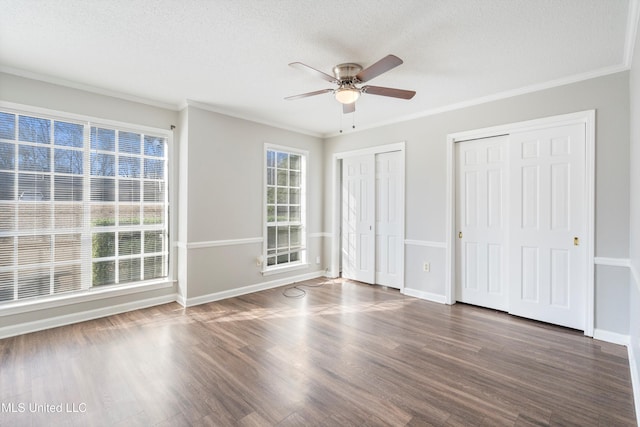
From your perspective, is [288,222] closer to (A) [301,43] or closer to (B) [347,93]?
(B) [347,93]

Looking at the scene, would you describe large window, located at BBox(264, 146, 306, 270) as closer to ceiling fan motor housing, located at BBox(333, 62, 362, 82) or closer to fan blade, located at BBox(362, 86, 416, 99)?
ceiling fan motor housing, located at BBox(333, 62, 362, 82)

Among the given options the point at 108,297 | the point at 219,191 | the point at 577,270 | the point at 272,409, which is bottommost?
the point at 272,409

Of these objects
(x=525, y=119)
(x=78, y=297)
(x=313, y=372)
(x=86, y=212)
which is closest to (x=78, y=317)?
(x=78, y=297)

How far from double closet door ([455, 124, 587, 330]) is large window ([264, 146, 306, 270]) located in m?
2.60

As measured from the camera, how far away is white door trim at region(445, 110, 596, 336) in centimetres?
298

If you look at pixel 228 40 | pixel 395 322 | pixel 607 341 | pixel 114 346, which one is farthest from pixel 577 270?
pixel 114 346

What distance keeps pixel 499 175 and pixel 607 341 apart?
1.98 metres

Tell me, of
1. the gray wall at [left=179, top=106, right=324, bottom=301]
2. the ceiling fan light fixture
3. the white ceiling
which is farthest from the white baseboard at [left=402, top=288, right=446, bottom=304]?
the ceiling fan light fixture

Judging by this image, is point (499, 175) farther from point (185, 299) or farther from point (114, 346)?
point (114, 346)

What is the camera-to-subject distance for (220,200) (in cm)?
422

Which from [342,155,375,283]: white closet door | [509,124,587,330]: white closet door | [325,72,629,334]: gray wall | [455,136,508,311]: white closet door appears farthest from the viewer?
[342,155,375,283]: white closet door

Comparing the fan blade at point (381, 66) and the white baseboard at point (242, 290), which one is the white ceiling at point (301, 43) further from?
the white baseboard at point (242, 290)

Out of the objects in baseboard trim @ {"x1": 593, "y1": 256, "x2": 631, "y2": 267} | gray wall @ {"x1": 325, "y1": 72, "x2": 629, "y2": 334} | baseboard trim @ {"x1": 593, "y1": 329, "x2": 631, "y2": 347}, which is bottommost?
baseboard trim @ {"x1": 593, "y1": 329, "x2": 631, "y2": 347}

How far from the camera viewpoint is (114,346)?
9.05 ft
